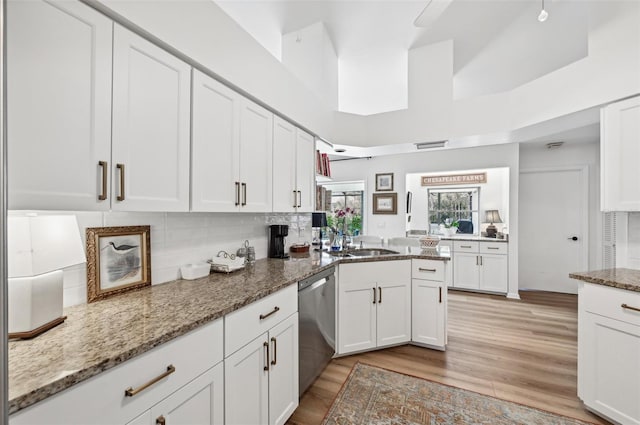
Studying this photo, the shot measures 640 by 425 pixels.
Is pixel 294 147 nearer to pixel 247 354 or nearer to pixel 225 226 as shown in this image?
pixel 225 226

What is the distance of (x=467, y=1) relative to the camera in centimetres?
302

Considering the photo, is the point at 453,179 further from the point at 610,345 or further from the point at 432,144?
the point at 610,345

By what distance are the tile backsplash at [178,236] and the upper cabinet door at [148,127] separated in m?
0.32

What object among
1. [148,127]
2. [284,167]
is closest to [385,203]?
[284,167]

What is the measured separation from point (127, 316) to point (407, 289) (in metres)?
2.39

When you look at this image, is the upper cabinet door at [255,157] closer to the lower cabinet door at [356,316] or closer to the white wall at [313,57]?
the lower cabinet door at [356,316]

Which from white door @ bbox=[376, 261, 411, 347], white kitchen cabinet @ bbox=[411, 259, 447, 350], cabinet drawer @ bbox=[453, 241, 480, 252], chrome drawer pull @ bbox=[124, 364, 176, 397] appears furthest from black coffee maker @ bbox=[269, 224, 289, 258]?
cabinet drawer @ bbox=[453, 241, 480, 252]

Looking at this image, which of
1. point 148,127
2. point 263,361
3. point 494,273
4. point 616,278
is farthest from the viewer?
point 494,273

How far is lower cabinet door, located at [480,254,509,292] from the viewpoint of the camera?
4633 millimetres

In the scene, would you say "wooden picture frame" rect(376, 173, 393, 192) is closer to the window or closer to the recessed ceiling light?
the window

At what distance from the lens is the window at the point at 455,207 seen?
5328 mm

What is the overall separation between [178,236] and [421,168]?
4667 mm

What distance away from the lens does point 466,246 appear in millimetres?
4910

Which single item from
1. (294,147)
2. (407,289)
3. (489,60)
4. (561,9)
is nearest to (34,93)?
(294,147)
